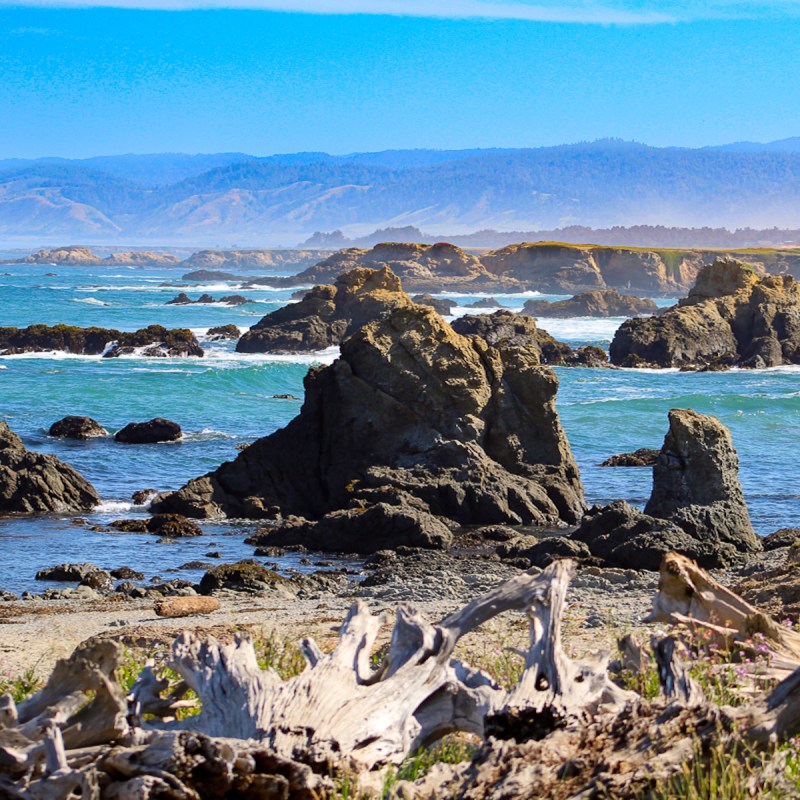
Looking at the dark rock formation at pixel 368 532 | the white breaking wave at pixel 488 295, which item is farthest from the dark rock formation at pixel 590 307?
the dark rock formation at pixel 368 532

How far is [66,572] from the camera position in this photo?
16.6m

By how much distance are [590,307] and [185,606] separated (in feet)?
280

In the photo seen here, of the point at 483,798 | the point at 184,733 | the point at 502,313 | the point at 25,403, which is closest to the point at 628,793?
the point at 483,798

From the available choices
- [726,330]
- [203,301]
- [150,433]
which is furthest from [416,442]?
[203,301]

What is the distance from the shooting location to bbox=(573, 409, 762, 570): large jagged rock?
55.0ft

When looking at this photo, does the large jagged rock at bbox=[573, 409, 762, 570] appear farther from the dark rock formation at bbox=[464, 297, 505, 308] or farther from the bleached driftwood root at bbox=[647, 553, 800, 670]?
the dark rock formation at bbox=[464, 297, 505, 308]

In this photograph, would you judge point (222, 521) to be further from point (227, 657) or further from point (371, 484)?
point (227, 657)

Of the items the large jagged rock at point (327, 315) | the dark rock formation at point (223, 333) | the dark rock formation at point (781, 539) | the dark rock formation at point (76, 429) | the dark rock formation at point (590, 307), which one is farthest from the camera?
the dark rock formation at point (590, 307)

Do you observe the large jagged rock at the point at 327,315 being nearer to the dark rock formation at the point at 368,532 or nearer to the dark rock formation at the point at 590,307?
the dark rock formation at the point at 590,307

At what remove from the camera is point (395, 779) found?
4863 millimetres

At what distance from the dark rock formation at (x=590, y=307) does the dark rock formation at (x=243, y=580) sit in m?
80.5

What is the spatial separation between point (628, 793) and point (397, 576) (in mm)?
11700

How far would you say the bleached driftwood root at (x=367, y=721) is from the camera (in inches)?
176

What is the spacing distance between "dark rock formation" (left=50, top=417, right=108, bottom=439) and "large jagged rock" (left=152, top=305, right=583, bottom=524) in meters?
9.07
